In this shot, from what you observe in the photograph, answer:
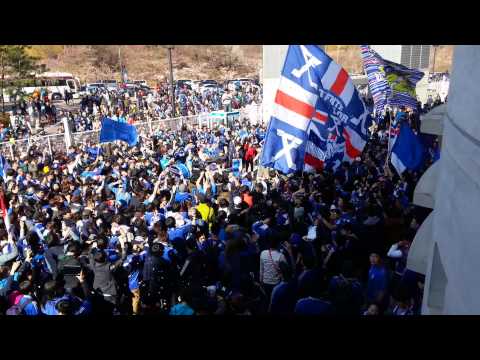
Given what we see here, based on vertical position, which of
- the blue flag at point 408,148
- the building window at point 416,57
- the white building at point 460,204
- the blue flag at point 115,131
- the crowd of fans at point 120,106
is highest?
the building window at point 416,57

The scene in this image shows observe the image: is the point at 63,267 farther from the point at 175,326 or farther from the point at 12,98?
the point at 12,98

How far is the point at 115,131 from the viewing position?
12.8 m

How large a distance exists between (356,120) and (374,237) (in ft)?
11.3

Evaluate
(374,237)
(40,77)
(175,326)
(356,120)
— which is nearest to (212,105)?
(40,77)

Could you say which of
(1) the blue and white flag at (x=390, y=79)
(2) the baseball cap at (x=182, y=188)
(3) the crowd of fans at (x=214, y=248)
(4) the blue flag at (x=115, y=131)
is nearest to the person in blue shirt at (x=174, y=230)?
(3) the crowd of fans at (x=214, y=248)

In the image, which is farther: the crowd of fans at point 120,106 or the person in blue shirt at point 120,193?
the crowd of fans at point 120,106

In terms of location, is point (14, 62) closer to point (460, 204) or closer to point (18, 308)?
point (18, 308)

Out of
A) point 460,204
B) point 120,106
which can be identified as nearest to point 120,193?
point 460,204

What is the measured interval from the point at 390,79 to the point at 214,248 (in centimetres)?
845

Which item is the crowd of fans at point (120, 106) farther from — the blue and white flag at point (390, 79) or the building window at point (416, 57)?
the blue and white flag at point (390, 79)

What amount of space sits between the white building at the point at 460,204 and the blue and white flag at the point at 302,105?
431cm

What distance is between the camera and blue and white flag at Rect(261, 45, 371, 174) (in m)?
8.16

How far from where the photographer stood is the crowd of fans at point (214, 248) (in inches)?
184

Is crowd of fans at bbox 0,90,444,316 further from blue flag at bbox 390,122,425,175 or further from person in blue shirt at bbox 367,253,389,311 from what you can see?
blue flag at bbox 390,122,425,175
